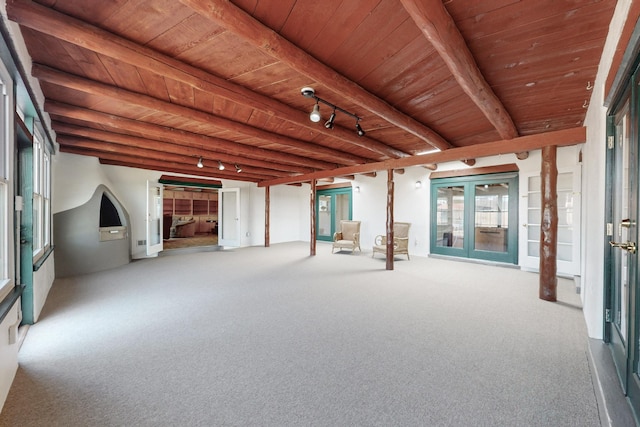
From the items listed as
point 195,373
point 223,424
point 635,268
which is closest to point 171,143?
point 195,373

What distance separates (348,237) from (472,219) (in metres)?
3.27

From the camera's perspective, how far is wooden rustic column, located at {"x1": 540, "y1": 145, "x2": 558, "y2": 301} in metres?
3.50

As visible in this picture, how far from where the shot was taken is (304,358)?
210cm

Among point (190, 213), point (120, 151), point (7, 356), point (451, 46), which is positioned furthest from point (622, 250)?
point (190, 213)

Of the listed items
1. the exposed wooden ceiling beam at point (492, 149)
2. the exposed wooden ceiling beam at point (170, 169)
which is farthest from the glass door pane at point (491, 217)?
the exposed wooden ceiling beam at point (170, 169)

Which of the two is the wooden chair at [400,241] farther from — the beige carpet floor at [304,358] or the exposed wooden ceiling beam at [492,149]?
the beige carpet floor at [304,358]

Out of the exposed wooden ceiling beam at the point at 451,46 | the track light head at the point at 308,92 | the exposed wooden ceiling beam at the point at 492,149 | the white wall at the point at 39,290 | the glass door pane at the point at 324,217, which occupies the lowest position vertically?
the white wall at the point at 39,290

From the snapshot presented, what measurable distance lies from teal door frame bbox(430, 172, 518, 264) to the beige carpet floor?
1737 millimetres

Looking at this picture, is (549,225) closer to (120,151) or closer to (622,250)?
(622,250)

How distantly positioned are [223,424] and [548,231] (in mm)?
4254

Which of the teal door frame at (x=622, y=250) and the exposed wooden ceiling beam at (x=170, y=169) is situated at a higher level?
the exposed wooden ceiling beam at (x=170, y=169)

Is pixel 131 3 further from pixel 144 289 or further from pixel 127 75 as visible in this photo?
pixel 144 289

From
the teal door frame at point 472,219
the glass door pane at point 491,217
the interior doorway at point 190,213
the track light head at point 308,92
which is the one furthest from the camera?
the interior doorway at point 190,213

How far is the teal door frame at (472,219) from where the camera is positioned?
5.54 m
